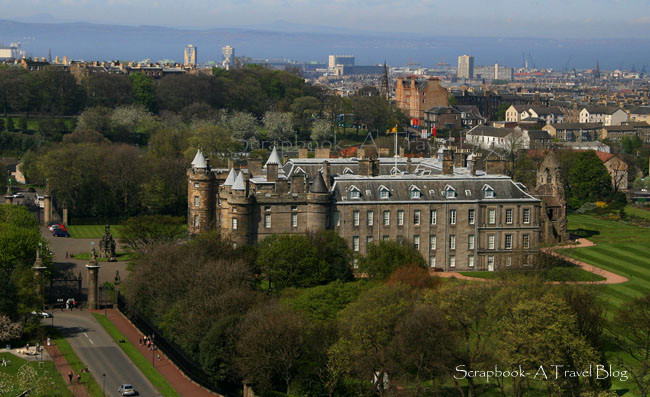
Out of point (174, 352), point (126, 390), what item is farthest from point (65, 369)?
point (174, 352)

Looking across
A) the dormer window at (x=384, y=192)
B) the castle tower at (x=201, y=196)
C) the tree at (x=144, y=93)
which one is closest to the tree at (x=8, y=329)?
the castle tower at (x=201, y=196)

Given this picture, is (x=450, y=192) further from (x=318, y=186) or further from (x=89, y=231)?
(x=89, y=231)

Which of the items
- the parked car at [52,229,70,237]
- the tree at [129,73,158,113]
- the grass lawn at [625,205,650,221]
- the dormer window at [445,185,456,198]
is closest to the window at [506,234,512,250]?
the dormer window at [445,185,456,198]

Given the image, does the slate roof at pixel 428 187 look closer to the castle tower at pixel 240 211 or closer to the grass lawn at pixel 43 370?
the castle tower at pixel 240 211

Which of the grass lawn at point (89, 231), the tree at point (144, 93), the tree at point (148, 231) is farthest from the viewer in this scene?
the tree at point (144, 93)

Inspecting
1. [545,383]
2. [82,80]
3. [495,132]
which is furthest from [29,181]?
[545,383]

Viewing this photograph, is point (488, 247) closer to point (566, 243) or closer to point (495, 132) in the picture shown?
point (566, 243)
